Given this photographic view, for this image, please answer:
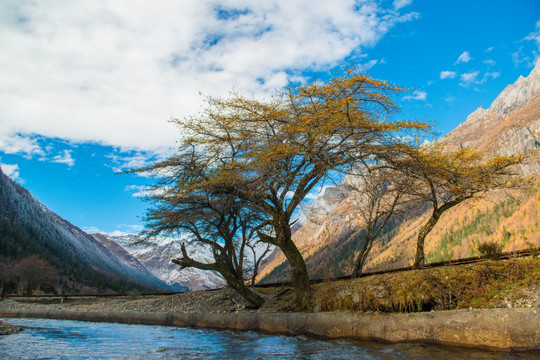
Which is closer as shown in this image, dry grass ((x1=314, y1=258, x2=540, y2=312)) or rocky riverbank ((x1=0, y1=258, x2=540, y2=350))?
rocky riverbank ((x1=0, y1=258, x2=540, y2=350))

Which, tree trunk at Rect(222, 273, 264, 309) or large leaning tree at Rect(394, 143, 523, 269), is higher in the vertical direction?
large leaning tree at Rect(394, 143, 523, 269)

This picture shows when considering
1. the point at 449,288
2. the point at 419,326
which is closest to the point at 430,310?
the point at 449,288

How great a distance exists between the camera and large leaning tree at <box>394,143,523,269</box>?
12.5 metres

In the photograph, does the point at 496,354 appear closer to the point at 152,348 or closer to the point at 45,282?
the point at 152,348

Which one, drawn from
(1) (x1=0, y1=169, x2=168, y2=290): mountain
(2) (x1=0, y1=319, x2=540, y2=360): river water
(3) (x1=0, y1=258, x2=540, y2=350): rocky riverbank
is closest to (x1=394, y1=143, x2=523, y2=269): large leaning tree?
(3) (x1=0, y1=258, x2=540, y2=350): rocky riverbank

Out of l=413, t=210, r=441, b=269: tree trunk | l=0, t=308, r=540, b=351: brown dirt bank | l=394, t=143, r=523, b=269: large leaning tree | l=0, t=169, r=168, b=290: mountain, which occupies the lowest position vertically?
l=0, t=308, r=540, b=351: brown dirt bank

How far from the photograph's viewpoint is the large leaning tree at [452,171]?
12516 millimetres

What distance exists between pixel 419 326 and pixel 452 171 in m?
5.65

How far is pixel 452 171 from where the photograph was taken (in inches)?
490

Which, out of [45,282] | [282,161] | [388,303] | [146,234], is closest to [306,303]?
[388,303]

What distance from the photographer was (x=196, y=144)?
15.1 m

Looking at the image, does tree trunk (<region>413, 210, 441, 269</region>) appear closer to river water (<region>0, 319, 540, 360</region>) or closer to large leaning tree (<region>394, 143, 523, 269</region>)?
large leaning tree (<region>394, 143, 523, 269</region>)

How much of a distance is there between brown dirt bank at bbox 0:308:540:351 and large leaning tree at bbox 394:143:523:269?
519 cm

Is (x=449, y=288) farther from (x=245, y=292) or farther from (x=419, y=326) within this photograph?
(x=245, y=292)
